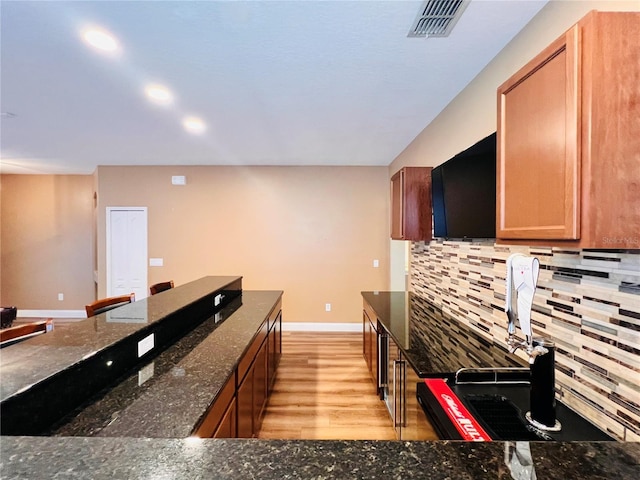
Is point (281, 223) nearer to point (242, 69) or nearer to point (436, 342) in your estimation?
point (242, 69)

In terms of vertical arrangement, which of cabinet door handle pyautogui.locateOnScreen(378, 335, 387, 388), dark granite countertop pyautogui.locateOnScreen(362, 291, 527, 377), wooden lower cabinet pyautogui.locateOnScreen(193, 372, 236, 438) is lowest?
cabinet door handle pyautogui.locateOnScreen(378, 335, 387, 388)

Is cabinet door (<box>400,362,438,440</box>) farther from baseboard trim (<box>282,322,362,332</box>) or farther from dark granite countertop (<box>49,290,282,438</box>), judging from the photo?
baseboard trim (<box>282,322,362,332</box>)

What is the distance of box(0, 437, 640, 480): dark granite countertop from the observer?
521mm

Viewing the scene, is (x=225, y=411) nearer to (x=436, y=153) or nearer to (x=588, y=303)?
(x=588, y=303)

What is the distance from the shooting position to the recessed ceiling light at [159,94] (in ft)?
7.93

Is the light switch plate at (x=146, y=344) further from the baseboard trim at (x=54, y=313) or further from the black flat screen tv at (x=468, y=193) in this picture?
the baseboard trim at (x=54, y=313)

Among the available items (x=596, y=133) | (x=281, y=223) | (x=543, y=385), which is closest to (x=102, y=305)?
(x=543, y=385)

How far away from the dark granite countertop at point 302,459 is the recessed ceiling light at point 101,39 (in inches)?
81.3

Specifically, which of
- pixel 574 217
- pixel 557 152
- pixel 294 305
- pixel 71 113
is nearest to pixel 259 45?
pixel 557 152

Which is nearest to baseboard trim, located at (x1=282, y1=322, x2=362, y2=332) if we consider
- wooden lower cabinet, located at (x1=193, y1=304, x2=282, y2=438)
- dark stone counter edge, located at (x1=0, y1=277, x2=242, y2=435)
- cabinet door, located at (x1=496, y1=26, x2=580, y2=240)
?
wooden lower cabinet, located at (x1=193, y1=304, x2=282, y2=438)

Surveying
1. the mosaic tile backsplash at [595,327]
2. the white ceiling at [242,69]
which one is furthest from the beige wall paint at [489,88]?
the mosaic tile backsplash at [595,327]

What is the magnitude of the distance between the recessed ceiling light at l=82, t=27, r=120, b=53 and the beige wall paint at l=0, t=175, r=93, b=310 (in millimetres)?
4731

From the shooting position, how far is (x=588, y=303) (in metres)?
1.23

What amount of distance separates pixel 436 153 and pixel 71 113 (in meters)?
3.51
